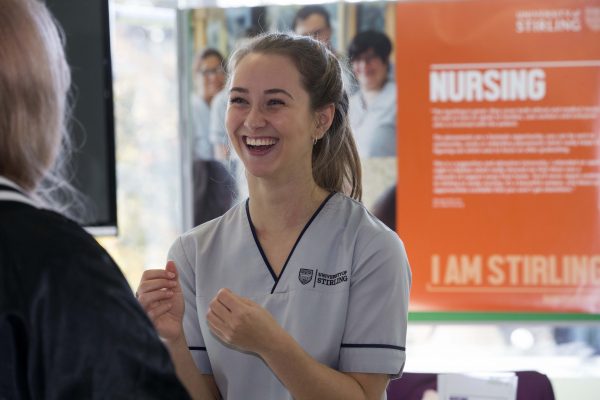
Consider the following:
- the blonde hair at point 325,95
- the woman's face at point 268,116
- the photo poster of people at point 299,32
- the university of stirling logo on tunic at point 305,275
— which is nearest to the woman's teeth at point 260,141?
the woman's face at point 268,116

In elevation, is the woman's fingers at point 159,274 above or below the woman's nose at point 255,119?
below

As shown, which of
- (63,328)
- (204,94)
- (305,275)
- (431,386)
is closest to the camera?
(63,328)

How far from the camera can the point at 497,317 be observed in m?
3.19

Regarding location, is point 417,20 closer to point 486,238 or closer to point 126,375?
point 486,238

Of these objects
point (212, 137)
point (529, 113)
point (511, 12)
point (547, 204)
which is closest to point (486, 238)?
point (547, 204)

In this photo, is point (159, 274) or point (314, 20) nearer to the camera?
point (159, 274)

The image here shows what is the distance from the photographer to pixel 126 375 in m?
0.84

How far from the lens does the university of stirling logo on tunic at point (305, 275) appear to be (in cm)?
172

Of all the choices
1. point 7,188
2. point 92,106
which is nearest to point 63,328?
point 7,188

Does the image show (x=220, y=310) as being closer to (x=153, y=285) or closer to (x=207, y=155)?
(x=153, y=285)

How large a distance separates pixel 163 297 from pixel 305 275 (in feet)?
1.07

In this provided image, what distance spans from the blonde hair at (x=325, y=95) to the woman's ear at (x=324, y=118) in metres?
0.01

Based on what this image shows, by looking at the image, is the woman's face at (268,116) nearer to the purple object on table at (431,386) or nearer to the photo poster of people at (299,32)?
the purple object on table at (431,386)

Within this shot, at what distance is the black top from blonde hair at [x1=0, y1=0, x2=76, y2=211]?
0.23ft
